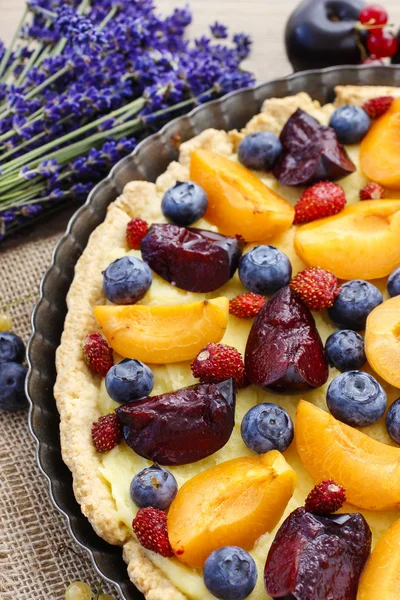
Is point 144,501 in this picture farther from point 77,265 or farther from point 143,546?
point 77,265

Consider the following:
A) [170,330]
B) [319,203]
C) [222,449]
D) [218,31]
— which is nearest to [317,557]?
[222,449]

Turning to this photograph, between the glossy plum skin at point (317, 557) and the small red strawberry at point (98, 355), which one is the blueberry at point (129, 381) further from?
the glossy plum skin at point (317, 557)

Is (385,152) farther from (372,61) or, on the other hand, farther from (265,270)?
(372,61)

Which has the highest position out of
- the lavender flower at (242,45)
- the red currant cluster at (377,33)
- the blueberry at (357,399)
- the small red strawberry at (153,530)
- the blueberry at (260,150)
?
the red currant cluster at (377,33)

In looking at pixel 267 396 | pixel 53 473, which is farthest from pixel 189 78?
pixel 53 473

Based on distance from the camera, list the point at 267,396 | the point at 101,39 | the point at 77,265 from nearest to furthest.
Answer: the point at 267,396, the point at 77,265, the point at 101,39

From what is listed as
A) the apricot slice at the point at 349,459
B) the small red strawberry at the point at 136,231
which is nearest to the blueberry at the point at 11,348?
the small red strawberry at the point at 136,231
